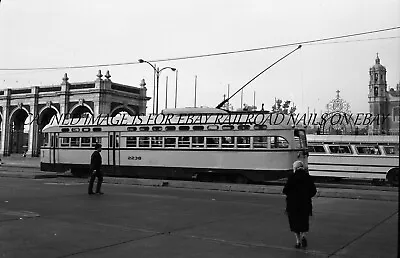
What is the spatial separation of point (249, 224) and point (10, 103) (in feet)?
206

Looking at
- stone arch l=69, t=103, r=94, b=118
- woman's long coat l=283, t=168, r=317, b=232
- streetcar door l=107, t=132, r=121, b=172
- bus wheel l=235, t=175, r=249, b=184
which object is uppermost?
stone arch l=69, t=103, r=94, b=118

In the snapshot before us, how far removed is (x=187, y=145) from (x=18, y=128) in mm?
55696


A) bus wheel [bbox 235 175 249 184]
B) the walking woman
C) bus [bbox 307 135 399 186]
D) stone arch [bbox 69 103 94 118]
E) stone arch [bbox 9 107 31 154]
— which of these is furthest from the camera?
stone arch [bbox 9 107 31 154]

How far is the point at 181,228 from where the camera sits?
905 cm

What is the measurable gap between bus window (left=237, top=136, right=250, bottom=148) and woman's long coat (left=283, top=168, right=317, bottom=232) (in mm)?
12618

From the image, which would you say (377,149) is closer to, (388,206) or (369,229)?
(388,206)

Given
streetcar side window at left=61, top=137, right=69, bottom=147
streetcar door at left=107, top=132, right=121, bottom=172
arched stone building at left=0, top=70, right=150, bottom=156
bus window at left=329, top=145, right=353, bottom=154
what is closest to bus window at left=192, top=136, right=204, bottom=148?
streetcar door at left=107, top=132, right=121, bottom=172

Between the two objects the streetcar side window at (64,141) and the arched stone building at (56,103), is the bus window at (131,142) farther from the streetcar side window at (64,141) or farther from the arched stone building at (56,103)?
the arched stone building at (56,103)

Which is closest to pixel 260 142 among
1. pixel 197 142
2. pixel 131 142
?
pixel 197 142

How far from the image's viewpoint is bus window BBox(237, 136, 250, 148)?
66.8 feet

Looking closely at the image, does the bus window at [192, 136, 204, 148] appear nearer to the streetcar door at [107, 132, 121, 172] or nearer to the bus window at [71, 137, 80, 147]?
the streetcar door at [107, 132, 121, 172]

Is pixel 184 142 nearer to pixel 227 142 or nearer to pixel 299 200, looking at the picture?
pixel 227 142

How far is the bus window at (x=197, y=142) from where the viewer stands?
21.3m

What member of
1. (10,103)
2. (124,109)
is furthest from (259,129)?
(10,103)
